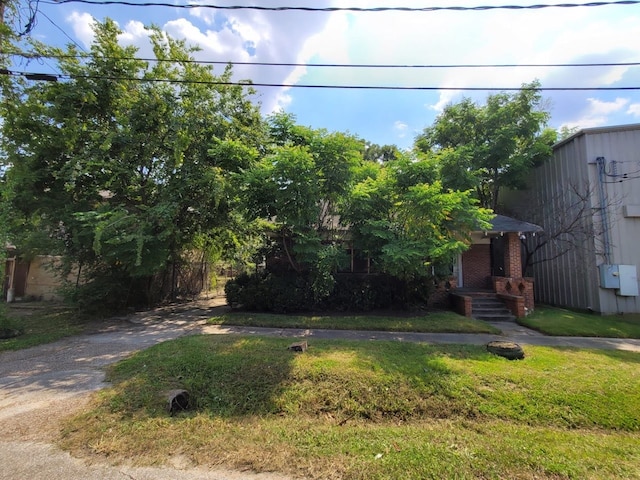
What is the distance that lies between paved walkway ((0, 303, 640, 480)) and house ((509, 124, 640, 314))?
4.01m

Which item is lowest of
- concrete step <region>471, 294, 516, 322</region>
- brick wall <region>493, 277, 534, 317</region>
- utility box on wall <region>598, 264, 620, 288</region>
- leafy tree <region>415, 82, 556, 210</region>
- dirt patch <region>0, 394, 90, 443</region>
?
dirt patch <region>0, 394, 90, 443</region>

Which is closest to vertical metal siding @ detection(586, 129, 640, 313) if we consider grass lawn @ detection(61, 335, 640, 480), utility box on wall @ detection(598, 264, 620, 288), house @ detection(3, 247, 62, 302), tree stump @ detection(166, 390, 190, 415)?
utility box on wall @ detection(598, 264, 620, 288)

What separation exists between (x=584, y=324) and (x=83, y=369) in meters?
12.1

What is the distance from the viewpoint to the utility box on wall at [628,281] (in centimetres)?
1068

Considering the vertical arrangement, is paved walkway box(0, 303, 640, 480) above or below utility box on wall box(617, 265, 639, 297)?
below

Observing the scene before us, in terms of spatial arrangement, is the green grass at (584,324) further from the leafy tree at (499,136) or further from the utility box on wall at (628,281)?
the leafy tree at (499,136)

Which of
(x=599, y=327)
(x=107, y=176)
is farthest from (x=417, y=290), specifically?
(x=107, y=176)

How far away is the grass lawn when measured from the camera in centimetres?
297

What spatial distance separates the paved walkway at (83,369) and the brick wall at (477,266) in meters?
3.69

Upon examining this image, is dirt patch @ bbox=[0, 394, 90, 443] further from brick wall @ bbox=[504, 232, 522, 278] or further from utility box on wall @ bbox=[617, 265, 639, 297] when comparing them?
utility box on wall @ bbox=[617, 265, 639, 297]

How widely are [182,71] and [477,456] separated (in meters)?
12.3

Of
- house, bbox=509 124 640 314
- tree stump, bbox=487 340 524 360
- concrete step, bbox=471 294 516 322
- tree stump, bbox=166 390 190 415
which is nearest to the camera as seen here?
tree stump, bbox=166 390 190 415

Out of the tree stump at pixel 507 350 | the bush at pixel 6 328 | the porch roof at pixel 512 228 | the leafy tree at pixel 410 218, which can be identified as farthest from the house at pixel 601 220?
the bush at pixel 6 328

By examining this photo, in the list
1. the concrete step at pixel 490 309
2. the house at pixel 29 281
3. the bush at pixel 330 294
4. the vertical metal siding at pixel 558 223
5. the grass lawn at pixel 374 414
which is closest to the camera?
the grass lawn at pixel 374 414
